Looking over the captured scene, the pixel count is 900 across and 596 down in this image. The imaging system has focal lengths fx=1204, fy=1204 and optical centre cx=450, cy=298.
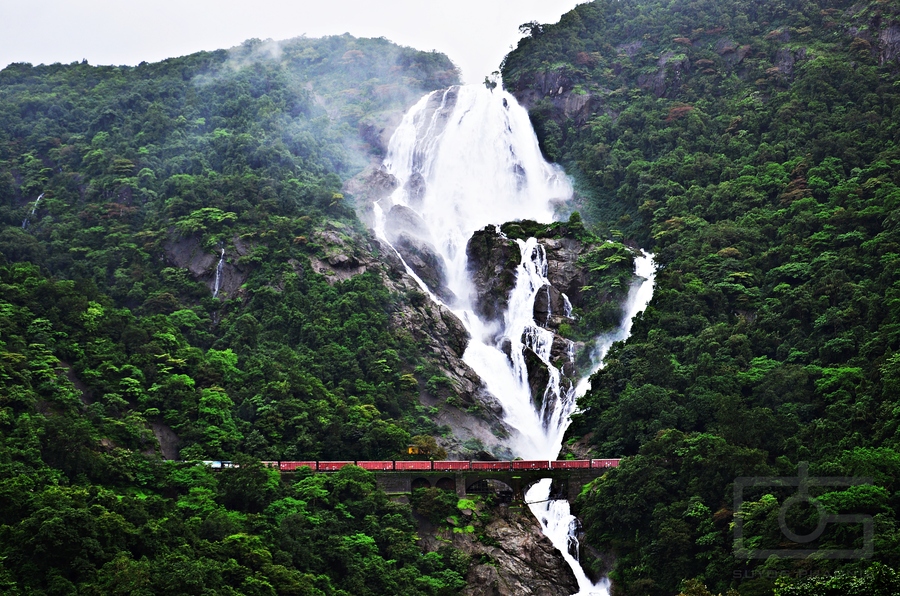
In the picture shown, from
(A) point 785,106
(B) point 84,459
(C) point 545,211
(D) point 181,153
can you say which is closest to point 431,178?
(C) point 545,211

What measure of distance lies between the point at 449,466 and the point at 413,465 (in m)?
1.86

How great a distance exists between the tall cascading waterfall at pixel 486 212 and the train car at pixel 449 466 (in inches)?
168

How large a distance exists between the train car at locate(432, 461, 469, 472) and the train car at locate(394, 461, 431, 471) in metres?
0.38

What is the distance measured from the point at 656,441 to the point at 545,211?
Result: 34488 mm

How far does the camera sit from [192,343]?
232 feet

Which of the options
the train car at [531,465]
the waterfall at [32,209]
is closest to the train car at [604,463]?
the train car at [531,465]

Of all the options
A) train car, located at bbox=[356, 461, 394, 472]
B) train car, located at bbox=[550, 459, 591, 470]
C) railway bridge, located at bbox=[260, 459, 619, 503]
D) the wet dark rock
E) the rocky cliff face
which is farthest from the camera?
the wet dark rock

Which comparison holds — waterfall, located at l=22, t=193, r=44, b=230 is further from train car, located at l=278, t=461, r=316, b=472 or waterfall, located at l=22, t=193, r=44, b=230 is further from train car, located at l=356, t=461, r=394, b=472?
train car, located at l=356, t=461, r=394, b=472

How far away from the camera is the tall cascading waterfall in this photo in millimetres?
70625

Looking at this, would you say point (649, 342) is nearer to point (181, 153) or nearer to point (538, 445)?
point (538, 445)

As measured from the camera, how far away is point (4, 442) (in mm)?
50531

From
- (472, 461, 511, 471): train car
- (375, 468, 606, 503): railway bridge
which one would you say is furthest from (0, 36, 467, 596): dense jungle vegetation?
(472, 461, 511, 471): train car

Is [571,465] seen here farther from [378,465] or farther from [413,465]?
[378,465]

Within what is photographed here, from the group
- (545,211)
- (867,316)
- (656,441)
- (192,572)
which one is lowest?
(192,572)
